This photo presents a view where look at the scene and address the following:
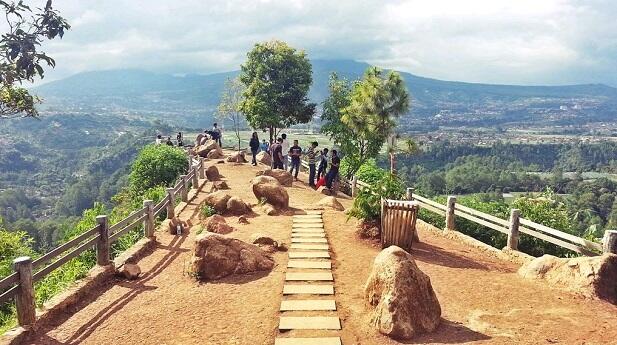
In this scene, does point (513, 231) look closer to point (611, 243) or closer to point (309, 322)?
point (611, 243)

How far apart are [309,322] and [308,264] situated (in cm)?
259

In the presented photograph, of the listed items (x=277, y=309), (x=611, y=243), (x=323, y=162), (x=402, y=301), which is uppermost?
(x=323, y=162)

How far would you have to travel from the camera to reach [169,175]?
23828 millimetres

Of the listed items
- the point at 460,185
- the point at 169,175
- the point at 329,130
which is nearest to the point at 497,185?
the point at 460,185

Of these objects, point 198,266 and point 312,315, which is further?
point 198,266

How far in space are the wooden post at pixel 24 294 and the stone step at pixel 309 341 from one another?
3.85m

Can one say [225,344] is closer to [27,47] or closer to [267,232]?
[267,232]

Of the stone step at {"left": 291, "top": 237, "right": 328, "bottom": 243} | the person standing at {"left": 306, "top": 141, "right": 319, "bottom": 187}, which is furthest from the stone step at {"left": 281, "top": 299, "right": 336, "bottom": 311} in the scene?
the person standing at {"left": 306, "top": 141, "right": 319, "bottom": 187}

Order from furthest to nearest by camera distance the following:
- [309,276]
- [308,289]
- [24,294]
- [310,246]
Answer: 1. [310,246]
2. [309,276]
3. [308,289]
4. [24,294]

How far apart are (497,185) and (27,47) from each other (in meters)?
74.6

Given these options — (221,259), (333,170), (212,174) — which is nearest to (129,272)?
(221,259)

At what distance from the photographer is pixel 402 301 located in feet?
22.0

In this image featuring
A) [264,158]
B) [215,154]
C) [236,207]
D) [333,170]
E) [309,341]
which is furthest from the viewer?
[215,154]

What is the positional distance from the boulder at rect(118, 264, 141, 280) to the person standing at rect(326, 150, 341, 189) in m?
9.84
